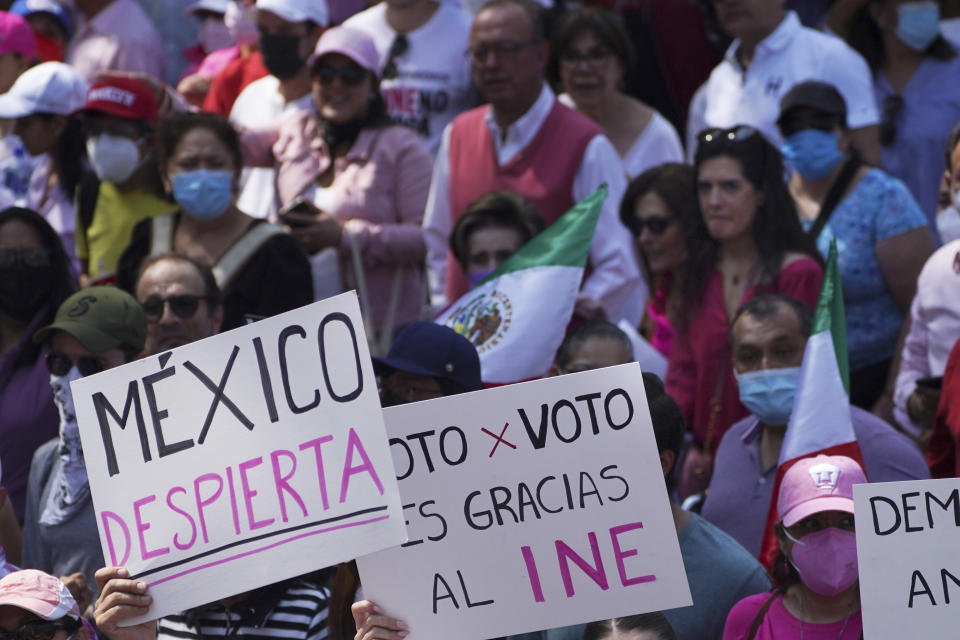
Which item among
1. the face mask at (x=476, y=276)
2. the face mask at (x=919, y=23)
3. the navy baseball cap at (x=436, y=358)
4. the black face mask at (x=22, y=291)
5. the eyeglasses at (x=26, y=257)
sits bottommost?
the navy baseball cap at (x=436, y=358)

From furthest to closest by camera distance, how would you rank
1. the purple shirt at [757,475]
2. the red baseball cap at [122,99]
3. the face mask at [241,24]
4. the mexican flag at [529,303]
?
the face mask at [241,24] → the red baseball cap at [122,99] → the mexican flag at [529,303] → the purple shirt at [757,475]

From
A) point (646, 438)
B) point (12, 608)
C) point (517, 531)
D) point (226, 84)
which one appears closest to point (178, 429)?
point (12, 608)

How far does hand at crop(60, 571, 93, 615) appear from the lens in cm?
505

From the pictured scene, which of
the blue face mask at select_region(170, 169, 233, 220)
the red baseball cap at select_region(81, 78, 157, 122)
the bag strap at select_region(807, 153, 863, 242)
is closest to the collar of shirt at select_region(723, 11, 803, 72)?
the bag strap at select_region(807, 153, 863, 242)

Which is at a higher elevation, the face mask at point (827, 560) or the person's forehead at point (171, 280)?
the person's forehead at point (171, 280)

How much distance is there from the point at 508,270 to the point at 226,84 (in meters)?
3.06

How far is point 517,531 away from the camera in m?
4.36

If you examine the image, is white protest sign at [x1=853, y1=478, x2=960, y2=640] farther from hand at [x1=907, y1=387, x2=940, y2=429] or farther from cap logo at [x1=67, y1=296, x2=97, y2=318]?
cap logo at [x1=67, y1=296, x2=97, y2=318]

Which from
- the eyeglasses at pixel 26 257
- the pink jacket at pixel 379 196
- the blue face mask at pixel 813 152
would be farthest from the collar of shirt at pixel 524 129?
the eyeglasses at pixel 26 257

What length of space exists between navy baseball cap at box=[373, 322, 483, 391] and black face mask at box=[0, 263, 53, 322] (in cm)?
164

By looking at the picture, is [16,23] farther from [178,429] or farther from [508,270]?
[178,429]

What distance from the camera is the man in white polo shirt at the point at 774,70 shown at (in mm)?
7664

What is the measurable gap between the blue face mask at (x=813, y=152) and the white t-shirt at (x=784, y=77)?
23.0 inches

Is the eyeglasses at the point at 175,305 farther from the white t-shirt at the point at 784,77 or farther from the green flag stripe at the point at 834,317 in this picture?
the white t-shirt at the point at 784,77
